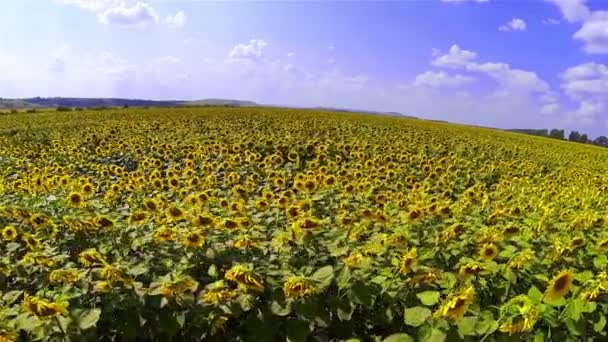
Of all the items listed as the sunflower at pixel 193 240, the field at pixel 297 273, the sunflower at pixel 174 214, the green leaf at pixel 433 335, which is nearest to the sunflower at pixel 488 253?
the field at pixel 297 273

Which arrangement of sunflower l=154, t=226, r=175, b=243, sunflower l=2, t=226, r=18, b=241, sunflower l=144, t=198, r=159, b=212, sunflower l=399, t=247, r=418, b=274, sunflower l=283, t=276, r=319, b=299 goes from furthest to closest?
sunflower l=144, t=198, r=159, b=212 → sunflower l=2, t=226, r=18, b=241 → sunflower l=154, t=226, r=175, b=243 → sunflower l=399, t=247, r=418, b=274 → sunflower l=283, t=276, r=319, b=299

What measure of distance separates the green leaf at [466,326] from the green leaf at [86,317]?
201 cm

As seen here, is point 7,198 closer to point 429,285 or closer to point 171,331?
point 171,331

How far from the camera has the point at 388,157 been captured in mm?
13203

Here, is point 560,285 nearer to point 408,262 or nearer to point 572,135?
point 408,262

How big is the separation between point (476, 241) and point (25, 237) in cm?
374

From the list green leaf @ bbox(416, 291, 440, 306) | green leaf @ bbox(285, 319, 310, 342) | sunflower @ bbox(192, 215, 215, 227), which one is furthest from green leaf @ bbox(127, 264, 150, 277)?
green leaf @ bbox(416, 291, 440, 306)

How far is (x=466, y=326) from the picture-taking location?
3.00m

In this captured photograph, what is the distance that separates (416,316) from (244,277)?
1.07m

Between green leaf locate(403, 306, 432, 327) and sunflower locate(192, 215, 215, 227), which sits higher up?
sunflower locate(192, 215, 215, 227)

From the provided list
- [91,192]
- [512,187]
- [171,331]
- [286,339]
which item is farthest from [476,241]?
[512,187]

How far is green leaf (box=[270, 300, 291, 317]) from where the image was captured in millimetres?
3527

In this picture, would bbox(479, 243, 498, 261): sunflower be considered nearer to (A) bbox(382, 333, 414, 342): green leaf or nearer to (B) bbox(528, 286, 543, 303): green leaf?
(B) bbox(528, 286, 543, 303): green leaf

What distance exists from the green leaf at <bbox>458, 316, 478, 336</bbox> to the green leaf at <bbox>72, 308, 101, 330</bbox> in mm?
2006
